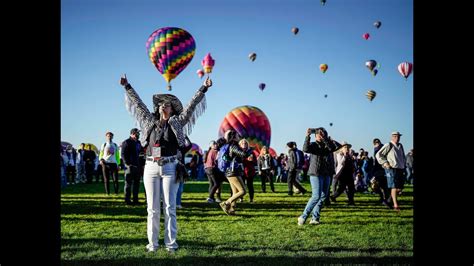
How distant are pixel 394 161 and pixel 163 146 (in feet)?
25.0

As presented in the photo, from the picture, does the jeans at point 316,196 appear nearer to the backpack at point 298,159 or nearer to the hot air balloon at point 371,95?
the backpack at point 298,159

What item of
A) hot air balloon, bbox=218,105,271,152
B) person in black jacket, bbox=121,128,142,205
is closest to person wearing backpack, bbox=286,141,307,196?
person in black jacket, bbox=121,128,142,205

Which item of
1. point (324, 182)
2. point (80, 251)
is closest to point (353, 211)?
point (324, 182)

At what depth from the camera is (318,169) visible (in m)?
9.70

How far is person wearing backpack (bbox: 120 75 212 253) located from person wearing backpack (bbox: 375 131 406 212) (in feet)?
22.9

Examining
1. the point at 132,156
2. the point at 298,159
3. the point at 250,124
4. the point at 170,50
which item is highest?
the point at 170,50

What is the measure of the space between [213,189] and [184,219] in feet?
12.4

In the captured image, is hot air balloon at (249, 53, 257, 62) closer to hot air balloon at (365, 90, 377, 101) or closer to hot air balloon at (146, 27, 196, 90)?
hot air balloon at (365, 90, 377, 101)

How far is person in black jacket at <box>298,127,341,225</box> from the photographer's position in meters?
9.70

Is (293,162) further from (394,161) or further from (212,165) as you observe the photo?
(394,161)

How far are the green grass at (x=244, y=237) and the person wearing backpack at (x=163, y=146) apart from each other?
39 centimetres

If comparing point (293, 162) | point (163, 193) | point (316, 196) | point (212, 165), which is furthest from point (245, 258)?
point (293, 162)

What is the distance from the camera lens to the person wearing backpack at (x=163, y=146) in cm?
671
